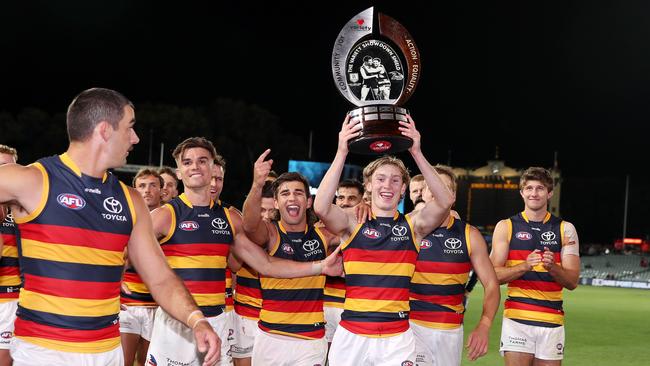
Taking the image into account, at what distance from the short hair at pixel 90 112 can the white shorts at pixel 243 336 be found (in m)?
4.15

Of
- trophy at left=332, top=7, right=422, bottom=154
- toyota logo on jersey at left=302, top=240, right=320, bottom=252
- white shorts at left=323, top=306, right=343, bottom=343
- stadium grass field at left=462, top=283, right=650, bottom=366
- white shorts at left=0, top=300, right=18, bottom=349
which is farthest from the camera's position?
stadium grass field at left=462, top=283, right=650, bottom=366

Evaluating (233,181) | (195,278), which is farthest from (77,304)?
(233,181)

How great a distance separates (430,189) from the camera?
5.66m

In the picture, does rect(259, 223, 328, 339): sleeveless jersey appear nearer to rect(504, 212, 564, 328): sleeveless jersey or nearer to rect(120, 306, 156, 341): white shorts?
rect(120, 306, 156, 341): white shorts

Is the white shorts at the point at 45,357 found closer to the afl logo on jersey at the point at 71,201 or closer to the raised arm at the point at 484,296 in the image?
the afl logo on jersey at the point at 71,201

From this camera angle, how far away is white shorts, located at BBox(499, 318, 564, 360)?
7.20 metres

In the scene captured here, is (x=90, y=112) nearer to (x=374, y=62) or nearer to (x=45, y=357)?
(x=45, y=357)

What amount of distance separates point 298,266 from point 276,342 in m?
0.89

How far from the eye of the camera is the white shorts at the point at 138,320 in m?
7.85

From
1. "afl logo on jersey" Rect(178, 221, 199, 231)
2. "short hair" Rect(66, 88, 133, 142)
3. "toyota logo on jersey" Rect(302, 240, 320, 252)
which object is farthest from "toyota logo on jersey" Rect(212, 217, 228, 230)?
"short hair" Rect(66, 88, 133, 142)

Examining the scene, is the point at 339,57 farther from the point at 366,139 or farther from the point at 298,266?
the point at 298,266

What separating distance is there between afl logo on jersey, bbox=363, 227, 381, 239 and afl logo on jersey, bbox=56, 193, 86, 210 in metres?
2.52

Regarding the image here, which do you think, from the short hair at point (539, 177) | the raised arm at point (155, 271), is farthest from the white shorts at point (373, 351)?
the short hair at point (539, 177)

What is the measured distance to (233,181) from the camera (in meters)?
54.4
